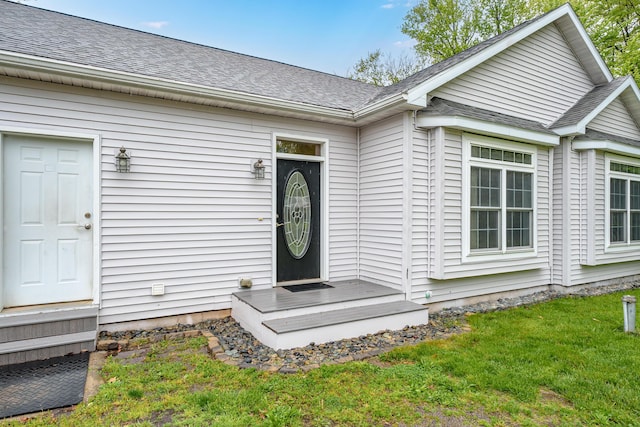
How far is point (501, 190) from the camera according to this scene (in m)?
5.40

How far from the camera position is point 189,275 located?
4.43m

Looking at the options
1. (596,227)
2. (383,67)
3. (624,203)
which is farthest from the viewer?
(383,67)

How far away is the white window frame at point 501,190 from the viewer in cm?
502

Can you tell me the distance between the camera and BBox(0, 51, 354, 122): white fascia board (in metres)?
3.40

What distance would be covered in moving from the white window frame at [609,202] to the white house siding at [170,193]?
5923 mm

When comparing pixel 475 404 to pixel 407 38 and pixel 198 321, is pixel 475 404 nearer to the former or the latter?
pixel 198 321

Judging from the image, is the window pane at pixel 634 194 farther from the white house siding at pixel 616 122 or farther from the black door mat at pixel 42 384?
the black door mat at pixel 42 384

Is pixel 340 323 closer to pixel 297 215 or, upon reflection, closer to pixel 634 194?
pixel 297 215

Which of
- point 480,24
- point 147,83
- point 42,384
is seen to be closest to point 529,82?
point 147,83

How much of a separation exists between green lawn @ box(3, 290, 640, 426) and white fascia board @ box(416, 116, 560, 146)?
2800mm

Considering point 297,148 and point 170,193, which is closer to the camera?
point 170,193

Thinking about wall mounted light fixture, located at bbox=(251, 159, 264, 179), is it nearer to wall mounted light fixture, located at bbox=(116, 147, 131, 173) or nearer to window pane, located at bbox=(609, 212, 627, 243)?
wall mounted light fixture, located at bbox=(116, 147, 131, 173)

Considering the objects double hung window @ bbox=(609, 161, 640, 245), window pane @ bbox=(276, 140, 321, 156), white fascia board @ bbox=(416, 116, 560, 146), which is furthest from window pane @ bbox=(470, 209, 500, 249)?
double hung window @ bbox=(609, 161, 640, 245)

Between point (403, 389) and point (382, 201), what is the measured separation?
2.95 metres
